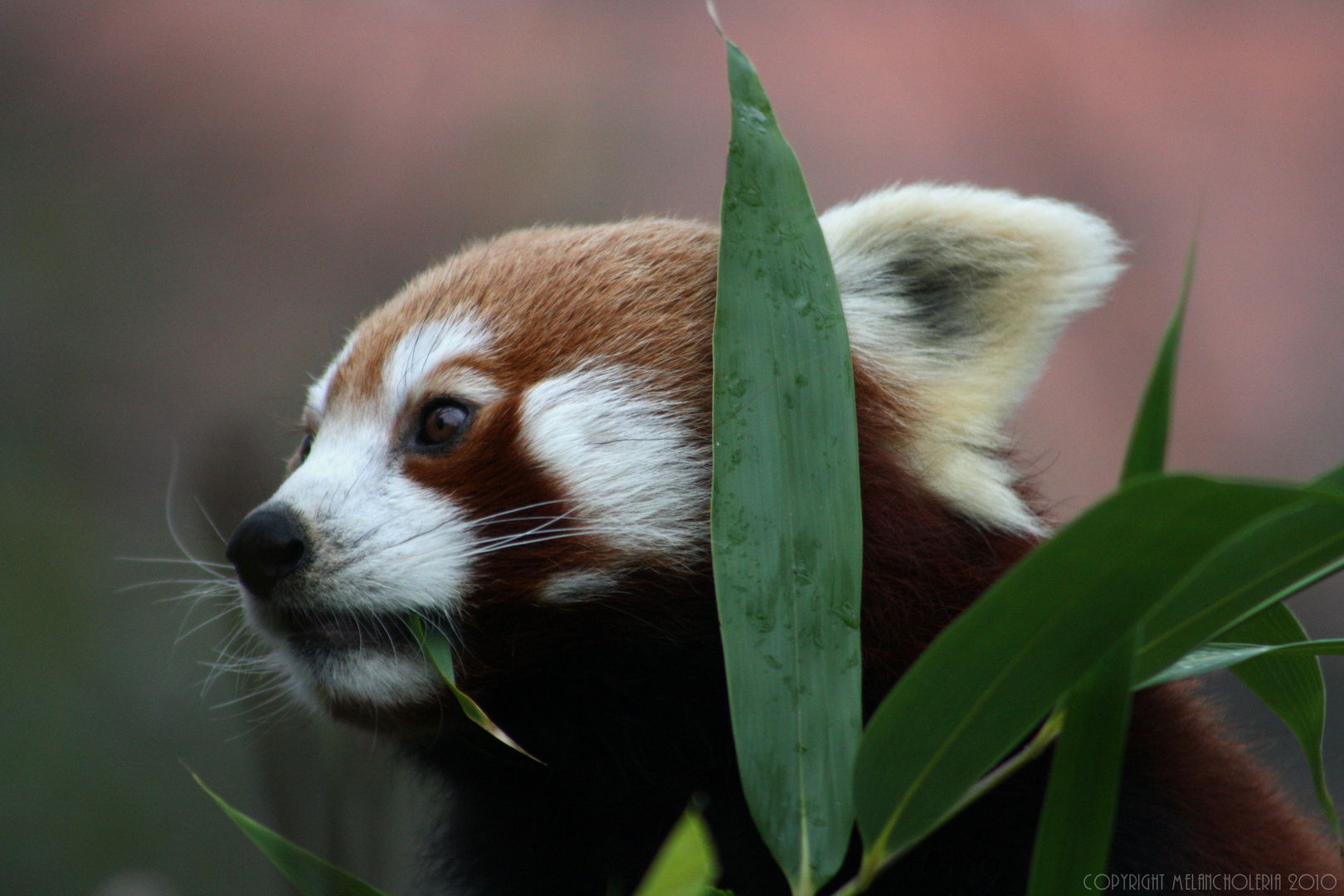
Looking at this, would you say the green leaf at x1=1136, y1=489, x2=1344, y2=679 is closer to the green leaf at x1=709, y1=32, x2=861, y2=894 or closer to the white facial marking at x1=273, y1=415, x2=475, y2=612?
the green leaf at x1=709, y1=32, x2=861, y2=894

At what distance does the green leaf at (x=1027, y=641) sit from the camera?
508 mm

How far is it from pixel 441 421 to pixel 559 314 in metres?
0.19

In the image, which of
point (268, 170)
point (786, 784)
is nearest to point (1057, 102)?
point (268, 170)

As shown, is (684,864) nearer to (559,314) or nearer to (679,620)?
(679,620)

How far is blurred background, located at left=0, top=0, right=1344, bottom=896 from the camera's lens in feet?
7.63

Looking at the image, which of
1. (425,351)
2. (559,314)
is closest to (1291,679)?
(559,314)

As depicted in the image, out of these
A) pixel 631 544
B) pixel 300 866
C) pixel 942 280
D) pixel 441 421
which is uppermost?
pixel 942 280

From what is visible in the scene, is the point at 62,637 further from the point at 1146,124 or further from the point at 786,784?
the point at 1146,124

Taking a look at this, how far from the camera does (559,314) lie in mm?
1146

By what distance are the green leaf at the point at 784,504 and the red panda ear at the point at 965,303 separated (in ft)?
1.13

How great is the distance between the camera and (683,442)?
3.53ft

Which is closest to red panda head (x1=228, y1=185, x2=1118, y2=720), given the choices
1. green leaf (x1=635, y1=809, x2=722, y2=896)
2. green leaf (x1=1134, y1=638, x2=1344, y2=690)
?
green leaf (x1=1134, y1=638, x2=1344, y2=690)

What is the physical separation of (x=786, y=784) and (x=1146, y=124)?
9.10 ft

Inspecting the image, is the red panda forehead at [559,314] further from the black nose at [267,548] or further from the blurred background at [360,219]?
the blurred background at [360,219]
